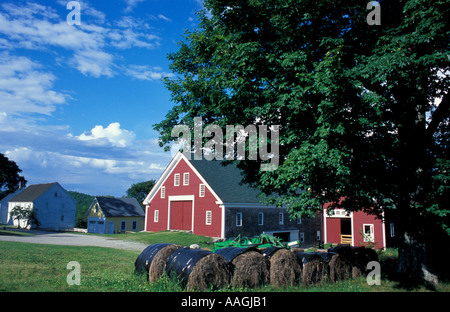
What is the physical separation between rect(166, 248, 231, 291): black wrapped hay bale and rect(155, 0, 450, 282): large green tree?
3171mm

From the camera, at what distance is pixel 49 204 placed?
60.2 meters

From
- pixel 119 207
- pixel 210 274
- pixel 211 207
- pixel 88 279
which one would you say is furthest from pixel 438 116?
pixel 119 207

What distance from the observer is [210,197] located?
3127cm

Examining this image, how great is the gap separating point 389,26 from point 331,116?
489 cm

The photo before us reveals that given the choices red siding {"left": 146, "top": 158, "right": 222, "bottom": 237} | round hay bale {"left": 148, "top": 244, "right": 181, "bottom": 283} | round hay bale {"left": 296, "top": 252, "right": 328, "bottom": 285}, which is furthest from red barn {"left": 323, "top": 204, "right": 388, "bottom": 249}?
round hay bale {"left": 148, "top": 244, "right": 181, "bottom": 283}

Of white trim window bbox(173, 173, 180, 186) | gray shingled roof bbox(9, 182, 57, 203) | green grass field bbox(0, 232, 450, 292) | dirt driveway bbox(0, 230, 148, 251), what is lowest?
dirt driveway bbox(0, 230, 148, 251)

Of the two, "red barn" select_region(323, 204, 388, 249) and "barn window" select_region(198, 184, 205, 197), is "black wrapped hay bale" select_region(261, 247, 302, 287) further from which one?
"barn window" select_region(198, 184, 205, 197)

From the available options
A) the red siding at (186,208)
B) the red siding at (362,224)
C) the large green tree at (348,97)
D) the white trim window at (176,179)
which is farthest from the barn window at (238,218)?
the large green tree at (348,97)

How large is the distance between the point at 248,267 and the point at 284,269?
141cm

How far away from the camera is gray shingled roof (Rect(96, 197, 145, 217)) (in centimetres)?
5500

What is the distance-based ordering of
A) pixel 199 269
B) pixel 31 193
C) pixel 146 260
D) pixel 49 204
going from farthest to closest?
pixel 31 193
pixel 49 204
pixel 146 260
pixel 199 269

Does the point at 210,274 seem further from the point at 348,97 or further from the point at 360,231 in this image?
the point at 360,231

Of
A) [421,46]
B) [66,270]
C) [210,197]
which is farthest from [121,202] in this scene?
[421,46]
